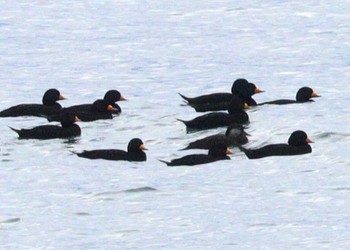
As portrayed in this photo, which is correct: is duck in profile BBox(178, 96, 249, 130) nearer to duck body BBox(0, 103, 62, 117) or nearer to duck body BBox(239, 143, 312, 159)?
duck body BBox(239, 143, 312, 159)

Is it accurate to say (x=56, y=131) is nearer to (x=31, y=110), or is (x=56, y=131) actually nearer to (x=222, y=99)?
(x=31, y=110)

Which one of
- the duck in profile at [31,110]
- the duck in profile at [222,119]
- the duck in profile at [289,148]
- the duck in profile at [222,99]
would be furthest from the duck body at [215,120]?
the duck in profile at [31,110]

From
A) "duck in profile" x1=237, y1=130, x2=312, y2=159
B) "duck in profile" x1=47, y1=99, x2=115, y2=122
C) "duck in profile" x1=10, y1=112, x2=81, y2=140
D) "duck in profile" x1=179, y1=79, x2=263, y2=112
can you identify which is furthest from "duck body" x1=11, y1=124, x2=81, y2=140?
"duck in profile" x1=179, y1=79, x2=263, y2=112

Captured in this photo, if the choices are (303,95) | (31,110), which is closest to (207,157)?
(31,110)

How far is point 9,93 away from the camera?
133 feet

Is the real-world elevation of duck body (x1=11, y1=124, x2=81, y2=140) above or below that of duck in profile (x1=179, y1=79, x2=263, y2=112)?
above

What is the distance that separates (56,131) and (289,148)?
4.91m

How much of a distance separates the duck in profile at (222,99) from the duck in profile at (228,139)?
409cm

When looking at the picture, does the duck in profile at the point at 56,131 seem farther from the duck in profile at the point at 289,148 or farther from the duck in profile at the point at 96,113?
the duck in profile at the point at 289,148

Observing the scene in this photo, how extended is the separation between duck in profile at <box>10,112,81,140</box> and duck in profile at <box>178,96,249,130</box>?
85.4 inches

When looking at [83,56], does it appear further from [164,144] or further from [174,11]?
[164,144]

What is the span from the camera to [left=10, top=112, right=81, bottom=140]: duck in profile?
107 ft

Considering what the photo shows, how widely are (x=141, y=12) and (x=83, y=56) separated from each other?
410 inches

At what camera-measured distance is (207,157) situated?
2997 cm
